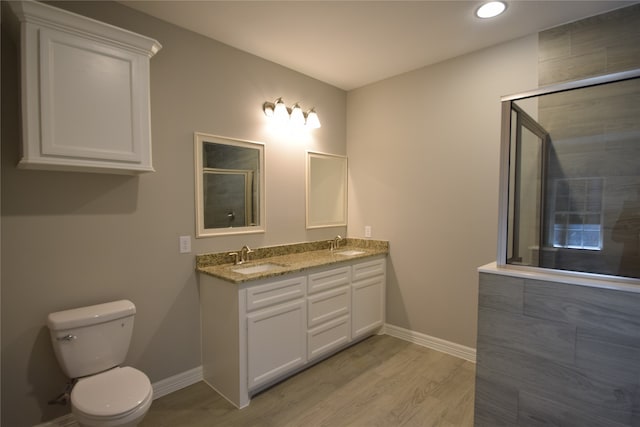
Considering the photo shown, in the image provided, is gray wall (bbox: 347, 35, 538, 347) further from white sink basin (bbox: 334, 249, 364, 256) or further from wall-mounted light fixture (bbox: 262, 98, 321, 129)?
wall-mounted light fixture (bbox: 262, 98, 321, 129)

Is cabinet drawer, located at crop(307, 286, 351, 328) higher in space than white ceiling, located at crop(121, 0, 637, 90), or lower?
lower

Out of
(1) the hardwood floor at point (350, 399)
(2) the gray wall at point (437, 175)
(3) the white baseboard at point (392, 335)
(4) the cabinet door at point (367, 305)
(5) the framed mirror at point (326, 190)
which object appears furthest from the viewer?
(5) the framed mirror at point (326, 190)

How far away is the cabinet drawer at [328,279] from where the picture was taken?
2557 millimetres

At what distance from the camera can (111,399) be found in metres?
1.55

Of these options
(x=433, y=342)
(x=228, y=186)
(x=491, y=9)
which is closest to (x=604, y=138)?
(x=491, y=9)

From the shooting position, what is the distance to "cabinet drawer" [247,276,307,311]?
214 centimetres

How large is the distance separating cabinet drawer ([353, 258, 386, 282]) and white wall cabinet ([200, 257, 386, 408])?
2 centimetres

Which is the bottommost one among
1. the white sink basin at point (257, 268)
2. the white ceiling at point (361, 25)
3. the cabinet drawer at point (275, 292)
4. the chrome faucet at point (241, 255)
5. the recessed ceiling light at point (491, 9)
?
the cabinet drawer at point (275, 292)

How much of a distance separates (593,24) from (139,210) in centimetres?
336

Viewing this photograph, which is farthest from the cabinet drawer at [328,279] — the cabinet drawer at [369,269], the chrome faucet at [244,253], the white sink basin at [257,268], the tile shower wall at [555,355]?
the tile shower wall at [555,355]

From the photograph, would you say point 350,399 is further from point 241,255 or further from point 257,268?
point 241,255

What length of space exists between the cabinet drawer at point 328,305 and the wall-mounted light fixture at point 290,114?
162 cm

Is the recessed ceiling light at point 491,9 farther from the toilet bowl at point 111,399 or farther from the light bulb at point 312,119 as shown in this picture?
the toilet bowl at point 111,399

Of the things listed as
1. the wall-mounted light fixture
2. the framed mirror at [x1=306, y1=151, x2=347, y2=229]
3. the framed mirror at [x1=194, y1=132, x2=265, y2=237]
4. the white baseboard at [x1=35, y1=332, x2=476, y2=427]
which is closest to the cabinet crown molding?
the framed mirror at [x1=194, y1=132, x2=265, y2=237]
